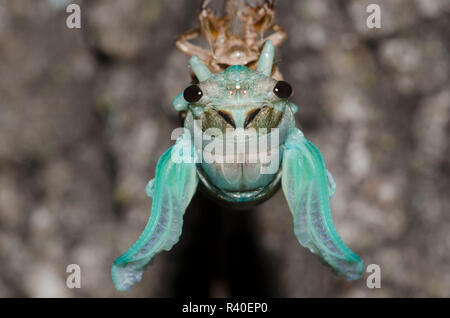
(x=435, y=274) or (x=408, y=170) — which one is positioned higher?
(x=408, y=170)

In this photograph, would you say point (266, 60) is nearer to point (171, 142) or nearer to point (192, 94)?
point (192, 94)

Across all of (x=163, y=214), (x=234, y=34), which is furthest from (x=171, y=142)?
(x=163, y=214)

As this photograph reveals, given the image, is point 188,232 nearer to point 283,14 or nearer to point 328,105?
point 328,105

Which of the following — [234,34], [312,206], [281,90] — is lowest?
[312,206]

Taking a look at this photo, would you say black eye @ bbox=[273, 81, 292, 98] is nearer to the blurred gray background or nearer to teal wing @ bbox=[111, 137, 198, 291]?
teal wing @ bbox=[111, 137, 198, 291]

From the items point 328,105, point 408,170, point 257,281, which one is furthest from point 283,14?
point 257,281

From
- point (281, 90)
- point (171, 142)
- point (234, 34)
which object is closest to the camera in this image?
point (281, 90)

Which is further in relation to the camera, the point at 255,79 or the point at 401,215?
the point at 401,215
